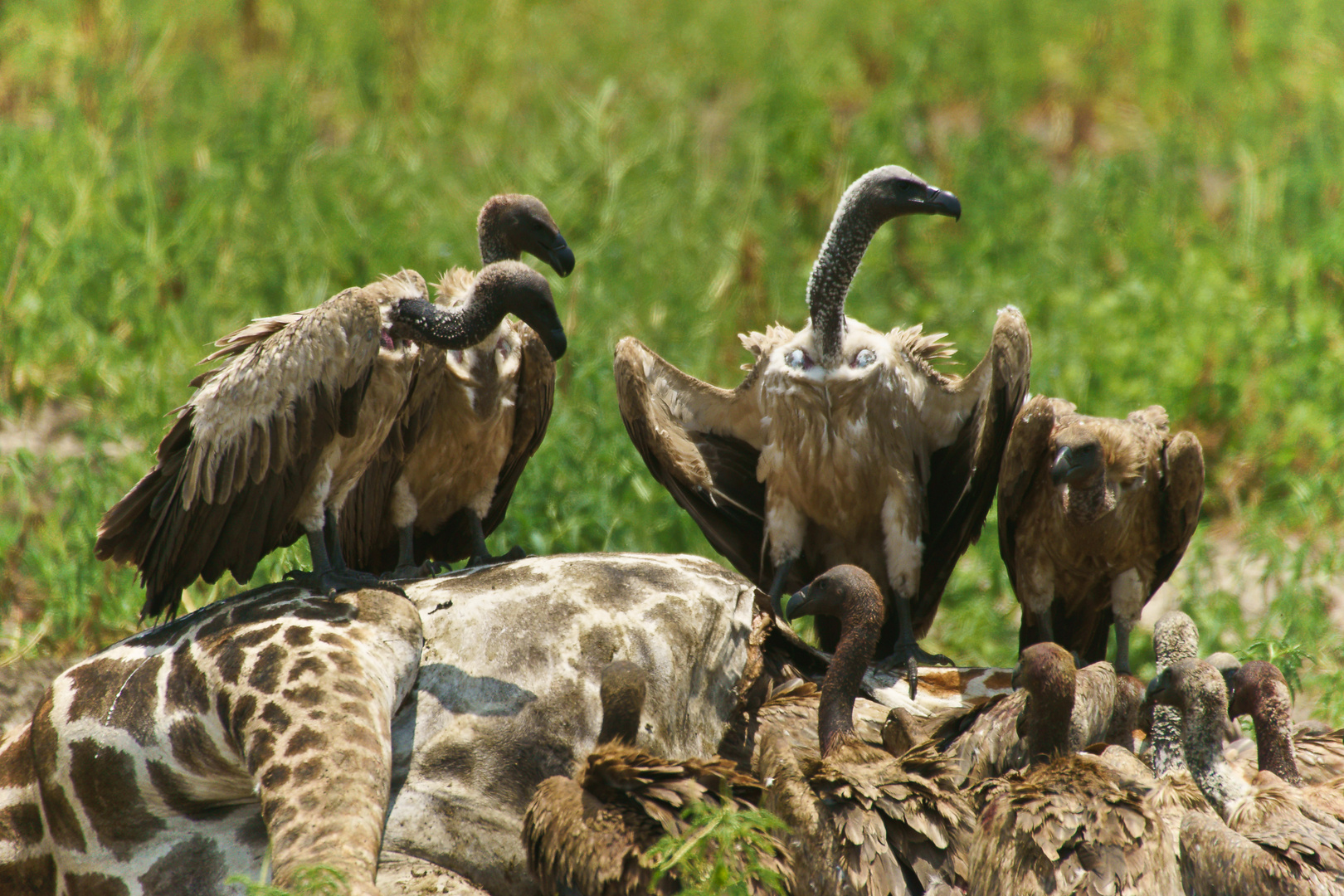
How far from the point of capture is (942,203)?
612cm

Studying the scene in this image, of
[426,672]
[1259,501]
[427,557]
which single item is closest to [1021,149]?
[1259,501]

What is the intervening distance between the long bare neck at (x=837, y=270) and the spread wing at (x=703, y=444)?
0.51 meters

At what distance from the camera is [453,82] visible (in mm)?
14453

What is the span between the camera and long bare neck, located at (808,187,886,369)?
246 inches

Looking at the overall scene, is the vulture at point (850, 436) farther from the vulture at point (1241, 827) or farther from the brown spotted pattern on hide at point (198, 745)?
the brown spotted pattern on hide at point (198, 745)

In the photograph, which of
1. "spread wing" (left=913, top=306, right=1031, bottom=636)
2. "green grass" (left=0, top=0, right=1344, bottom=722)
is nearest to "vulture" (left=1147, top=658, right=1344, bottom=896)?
"spread wing" (left=913, top=306, right=1031, bottom=636)

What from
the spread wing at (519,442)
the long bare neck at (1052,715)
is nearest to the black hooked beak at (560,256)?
the spread wing at (519,442)

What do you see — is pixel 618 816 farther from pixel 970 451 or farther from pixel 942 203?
pixel 942 203

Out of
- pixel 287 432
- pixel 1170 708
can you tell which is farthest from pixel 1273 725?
pixel 287 432

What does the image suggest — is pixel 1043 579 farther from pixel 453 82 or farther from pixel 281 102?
pixel 453 82

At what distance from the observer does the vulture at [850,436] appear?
6227 mm

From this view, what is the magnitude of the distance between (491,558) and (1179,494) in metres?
2.86

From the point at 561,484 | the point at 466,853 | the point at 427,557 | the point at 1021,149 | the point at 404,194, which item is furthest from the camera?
the point at 1021,149

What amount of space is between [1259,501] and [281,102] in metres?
8.02
